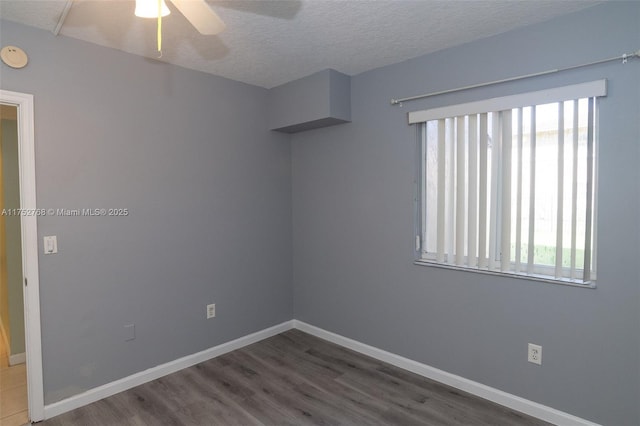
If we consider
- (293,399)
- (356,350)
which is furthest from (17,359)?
(356,350)

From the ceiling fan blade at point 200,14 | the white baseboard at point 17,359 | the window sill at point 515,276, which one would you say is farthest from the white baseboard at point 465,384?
the ceiling fan blade at point 200,14

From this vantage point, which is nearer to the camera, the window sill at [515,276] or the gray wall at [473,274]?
the gray wall at [473,274]

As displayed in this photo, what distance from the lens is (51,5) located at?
1985 mm

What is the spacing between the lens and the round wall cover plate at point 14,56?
6.99 ft

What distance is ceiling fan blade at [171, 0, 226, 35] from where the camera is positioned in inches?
56.5

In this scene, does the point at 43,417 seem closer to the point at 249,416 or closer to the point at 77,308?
the point at 77,308

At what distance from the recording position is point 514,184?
2385 mm

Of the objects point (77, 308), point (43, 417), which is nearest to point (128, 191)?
point (77, 308)

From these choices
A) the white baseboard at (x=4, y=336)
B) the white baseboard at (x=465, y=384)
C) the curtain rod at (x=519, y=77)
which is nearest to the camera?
the curtain rod at (x=519, y=77)

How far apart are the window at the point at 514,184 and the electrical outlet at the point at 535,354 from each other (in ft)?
1.51

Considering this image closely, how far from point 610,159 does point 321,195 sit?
2232mm

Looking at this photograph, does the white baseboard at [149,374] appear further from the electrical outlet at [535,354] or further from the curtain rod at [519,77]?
the curtain rod at [519,77]

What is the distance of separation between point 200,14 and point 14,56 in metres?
1.49

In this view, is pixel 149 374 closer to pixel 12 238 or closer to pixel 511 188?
pixel 12 238
